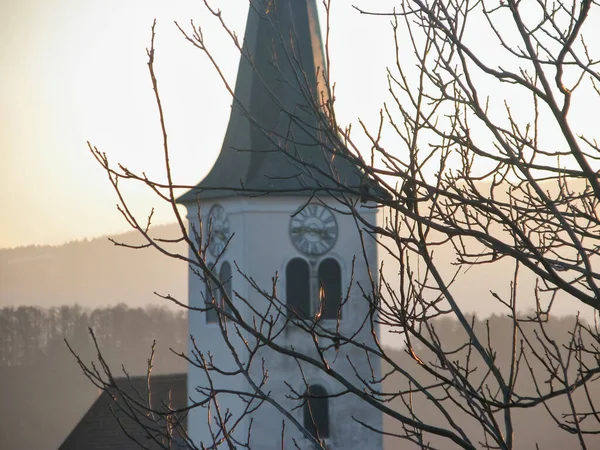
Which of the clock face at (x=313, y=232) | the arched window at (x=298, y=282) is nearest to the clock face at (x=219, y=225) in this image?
the clock face at (x=313, y=232)

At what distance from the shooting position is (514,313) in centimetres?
413

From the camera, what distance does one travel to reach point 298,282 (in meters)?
25.3

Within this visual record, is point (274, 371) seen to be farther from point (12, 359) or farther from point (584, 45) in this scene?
point (584, 45)

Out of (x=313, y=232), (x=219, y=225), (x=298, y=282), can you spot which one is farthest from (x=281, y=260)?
(x=219, y=225)

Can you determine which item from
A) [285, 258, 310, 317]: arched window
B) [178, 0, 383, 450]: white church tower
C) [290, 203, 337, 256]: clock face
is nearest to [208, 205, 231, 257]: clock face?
[178, 0, 383, 450]: white church tower

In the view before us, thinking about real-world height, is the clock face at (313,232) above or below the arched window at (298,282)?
above

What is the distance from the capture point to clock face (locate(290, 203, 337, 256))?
83.7ft

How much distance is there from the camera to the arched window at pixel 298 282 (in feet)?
82.5

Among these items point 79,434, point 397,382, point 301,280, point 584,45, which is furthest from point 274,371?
point 584,45

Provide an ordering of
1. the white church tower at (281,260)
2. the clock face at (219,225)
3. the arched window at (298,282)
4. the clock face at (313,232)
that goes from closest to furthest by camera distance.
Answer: the white church tower at (281,260) → the arched window at (298,282) → the clock face at (313,232) → the clock face at (219,225)

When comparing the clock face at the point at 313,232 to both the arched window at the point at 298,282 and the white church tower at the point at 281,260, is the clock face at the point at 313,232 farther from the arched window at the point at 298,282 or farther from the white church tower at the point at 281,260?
the arched window at the point at 298,282

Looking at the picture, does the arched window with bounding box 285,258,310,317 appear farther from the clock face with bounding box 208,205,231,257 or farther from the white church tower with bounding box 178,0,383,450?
the clock face with bounding box 208,205,231,257

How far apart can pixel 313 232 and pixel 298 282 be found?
4.07 ft

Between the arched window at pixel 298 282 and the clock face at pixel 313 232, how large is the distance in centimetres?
35
